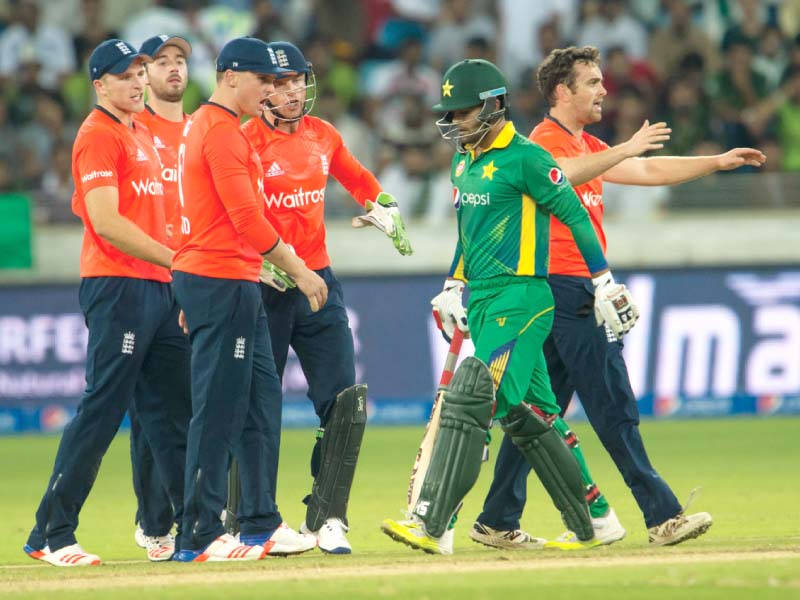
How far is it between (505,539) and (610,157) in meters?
1.94

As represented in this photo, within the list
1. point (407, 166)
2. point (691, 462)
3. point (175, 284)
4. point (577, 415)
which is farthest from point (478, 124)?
point (407, 166)

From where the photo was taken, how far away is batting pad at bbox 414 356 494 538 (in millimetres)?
6672

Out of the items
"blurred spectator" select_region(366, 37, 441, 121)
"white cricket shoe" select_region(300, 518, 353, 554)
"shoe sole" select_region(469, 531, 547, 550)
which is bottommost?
"shoe sole" select_region(469, 531, 547, 550)

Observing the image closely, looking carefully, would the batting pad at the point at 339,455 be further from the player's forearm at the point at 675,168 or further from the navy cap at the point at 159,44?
the navy cap at the point at 159,44

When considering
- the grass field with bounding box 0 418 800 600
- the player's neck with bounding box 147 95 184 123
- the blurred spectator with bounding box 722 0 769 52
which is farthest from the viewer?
the blurred spectator with bounding box 722 0 769 52

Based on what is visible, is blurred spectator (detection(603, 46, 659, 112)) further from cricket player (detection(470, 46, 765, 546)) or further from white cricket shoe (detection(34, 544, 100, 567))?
white cricket shoe (detection(34, 544, 100, 567))

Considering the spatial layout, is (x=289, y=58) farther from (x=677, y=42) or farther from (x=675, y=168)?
(x=677, y=42)

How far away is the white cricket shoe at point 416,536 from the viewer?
22.0ft

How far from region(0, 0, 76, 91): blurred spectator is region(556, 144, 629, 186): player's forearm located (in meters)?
11.1

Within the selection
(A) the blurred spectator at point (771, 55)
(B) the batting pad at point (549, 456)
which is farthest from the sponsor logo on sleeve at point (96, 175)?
(A) the blurred spectator at point (771, 55)

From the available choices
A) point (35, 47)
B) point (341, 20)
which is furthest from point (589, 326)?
point (341, 20)

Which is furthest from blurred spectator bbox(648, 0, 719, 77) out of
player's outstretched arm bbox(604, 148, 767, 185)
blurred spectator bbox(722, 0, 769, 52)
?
player's outstretched arm bbox(604, 148, 767, 185)

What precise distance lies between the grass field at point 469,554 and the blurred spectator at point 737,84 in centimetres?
518

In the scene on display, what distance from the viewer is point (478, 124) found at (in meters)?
6.88
